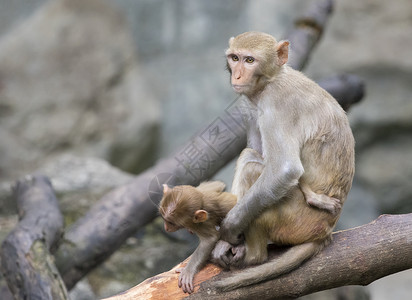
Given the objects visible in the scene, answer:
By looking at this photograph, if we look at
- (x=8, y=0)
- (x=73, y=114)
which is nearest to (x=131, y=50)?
(x=73, y=114)

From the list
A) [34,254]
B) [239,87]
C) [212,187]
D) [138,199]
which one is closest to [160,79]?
[138,199]

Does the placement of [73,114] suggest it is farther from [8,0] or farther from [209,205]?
[209,205]

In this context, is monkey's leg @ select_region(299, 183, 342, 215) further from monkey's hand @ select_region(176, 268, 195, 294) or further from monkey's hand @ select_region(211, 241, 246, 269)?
monkey's hand @ select_region(176, 268, 195, 294)

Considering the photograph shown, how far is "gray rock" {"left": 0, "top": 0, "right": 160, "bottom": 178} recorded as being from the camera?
11.4m

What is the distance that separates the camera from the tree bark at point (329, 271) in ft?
14.3

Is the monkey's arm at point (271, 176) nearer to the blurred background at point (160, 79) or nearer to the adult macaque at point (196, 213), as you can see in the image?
the adult macaque at point (196, 213)

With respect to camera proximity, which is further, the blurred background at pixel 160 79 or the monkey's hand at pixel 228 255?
the blurred background at pixel 160 79

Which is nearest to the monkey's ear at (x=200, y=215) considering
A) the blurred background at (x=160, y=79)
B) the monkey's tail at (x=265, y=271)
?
the monkey's tail at (x=265, y=271)

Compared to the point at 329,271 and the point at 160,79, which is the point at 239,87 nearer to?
the point at 329,271

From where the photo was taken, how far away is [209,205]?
4.56m

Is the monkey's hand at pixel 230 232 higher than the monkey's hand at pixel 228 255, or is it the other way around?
the monkey's hand at pixel 230 232

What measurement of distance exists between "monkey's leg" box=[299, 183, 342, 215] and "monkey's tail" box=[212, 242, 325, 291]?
34 cm

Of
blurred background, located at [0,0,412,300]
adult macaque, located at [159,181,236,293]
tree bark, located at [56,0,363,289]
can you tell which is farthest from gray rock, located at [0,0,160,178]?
adult macaque, located at [159,181,236,293]

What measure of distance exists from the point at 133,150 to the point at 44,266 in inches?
272
